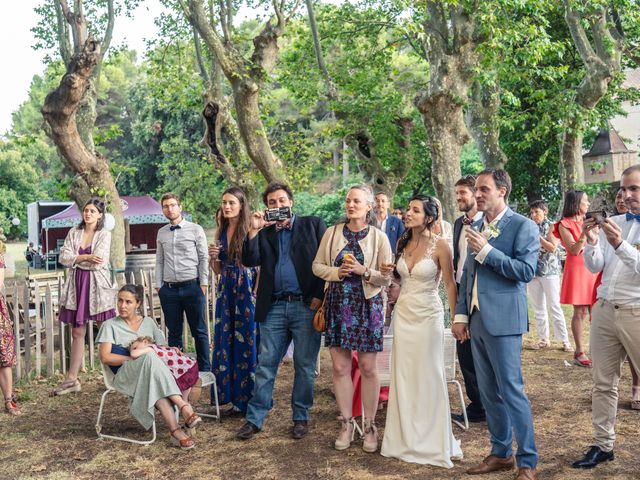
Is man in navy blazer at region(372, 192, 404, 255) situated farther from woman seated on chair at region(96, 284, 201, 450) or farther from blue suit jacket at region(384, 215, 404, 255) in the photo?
woman seated on chair at region(96, 284, 201, 450)

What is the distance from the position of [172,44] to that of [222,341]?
13.9 metres

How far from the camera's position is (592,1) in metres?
13.2

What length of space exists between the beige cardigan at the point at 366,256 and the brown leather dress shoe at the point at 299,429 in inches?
51.5

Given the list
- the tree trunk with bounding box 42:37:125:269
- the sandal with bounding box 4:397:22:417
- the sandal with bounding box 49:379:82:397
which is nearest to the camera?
the sandal with bounding box 4:397:22:417

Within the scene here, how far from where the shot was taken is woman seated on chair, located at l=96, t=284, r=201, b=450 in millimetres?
5621

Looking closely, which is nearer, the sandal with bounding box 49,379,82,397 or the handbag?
the handbag

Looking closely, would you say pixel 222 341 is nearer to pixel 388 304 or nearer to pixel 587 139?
pixel 388 304

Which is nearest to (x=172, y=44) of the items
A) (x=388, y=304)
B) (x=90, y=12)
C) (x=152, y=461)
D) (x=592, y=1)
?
(x=90, y=12)

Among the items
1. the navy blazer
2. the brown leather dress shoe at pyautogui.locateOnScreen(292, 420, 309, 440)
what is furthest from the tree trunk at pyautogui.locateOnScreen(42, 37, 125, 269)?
the brown leather dress shoe at pyautogui.locateOnScreen(292, 420, 309, 440)

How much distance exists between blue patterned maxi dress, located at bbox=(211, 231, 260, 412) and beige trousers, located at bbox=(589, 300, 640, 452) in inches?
118

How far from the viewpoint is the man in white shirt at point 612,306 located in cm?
436

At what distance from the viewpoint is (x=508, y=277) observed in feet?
14.3

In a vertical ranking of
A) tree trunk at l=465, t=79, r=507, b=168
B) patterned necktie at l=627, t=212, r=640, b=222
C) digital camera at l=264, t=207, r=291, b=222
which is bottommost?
patterned necktie at l=627, t=212, r=640, b=222

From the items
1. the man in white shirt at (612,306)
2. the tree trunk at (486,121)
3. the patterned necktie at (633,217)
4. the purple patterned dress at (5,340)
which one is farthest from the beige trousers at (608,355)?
the tree trunk at (486,121)
